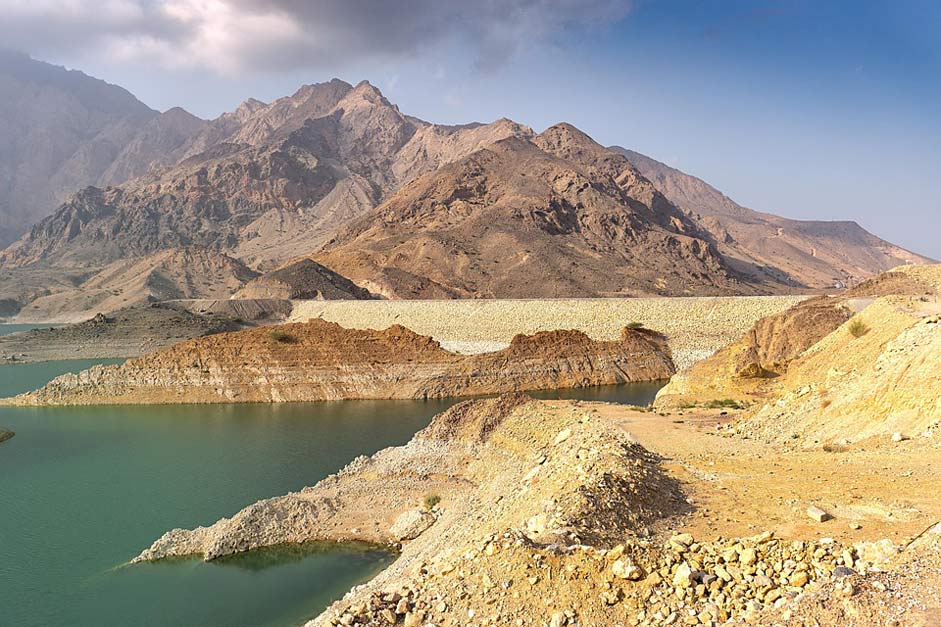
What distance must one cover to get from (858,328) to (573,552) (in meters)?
18.4

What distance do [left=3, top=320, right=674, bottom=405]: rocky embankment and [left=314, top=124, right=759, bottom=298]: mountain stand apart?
1691 inches

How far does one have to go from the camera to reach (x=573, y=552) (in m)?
9.09

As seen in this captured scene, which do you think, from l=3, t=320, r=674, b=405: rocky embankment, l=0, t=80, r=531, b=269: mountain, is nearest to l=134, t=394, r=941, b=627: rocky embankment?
l=3, t=320, r=674, b=405: rocky embankment

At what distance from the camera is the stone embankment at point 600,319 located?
5469 centimetres

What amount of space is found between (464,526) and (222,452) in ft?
58.7

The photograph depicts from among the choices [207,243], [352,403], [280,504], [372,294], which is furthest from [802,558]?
[207,243]

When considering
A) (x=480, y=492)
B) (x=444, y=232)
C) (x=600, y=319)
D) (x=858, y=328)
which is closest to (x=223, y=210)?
(x=444, y=232)

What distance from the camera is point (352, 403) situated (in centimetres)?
4072

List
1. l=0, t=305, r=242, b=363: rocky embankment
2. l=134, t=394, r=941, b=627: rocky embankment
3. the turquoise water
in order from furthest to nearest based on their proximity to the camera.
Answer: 1. l=0, t=305, r=242, b=363: rocky embankment
2. the turquoise water
3. l=134, t=394, r=941, b=627: rocky embankment

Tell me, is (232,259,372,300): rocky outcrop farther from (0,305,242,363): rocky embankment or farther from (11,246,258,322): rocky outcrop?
(0,305,242,363): rocky embankment

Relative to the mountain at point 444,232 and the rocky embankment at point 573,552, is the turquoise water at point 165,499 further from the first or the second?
the mountain at point 444,232

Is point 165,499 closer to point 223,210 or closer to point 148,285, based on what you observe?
point 148,285

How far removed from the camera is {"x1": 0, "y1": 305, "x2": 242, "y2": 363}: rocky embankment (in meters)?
65.3

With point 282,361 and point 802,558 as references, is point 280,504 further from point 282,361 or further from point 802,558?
point 282,361
